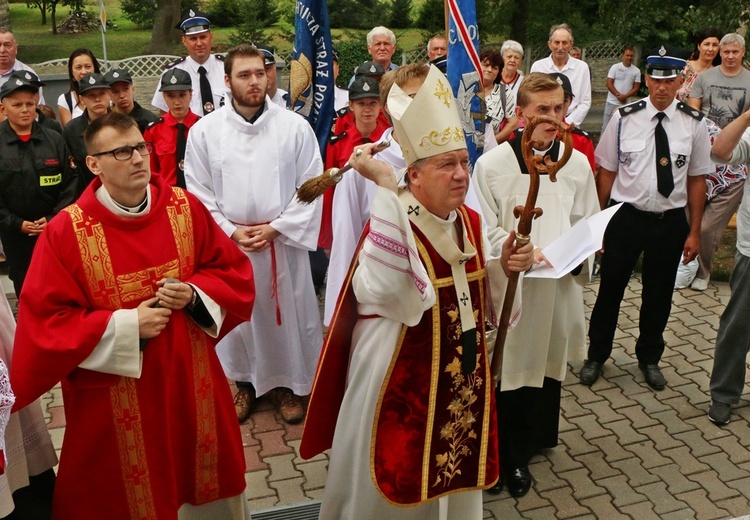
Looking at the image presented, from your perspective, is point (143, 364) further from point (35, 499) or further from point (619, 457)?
point (619, 457)

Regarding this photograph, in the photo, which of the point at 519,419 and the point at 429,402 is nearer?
the point at 429,402

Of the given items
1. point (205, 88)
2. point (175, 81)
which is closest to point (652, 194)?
point (175, 81)

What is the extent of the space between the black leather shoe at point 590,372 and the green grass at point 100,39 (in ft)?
51.4

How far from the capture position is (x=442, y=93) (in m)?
3.42

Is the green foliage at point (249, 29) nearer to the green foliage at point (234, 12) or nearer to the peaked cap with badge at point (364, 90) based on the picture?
the green foliage at point (234, 12)

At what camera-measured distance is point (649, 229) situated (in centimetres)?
573

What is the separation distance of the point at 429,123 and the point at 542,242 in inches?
55.3

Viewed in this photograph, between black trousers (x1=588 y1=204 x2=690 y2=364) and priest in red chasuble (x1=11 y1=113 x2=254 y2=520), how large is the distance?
3.06 m

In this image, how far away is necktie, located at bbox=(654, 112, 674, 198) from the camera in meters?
5.61

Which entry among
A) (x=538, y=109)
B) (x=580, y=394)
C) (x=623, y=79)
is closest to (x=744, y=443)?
(x=580, y=394)

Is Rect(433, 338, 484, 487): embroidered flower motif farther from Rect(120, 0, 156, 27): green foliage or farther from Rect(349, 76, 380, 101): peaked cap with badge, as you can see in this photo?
Rect(120, 0, 156, 27): green foliage

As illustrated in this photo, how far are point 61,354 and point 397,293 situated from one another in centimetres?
137

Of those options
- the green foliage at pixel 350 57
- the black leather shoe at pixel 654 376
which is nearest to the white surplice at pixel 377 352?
the black leather shoe at pixel 654 376

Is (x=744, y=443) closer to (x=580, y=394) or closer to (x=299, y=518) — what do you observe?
(x=580, y=394)
